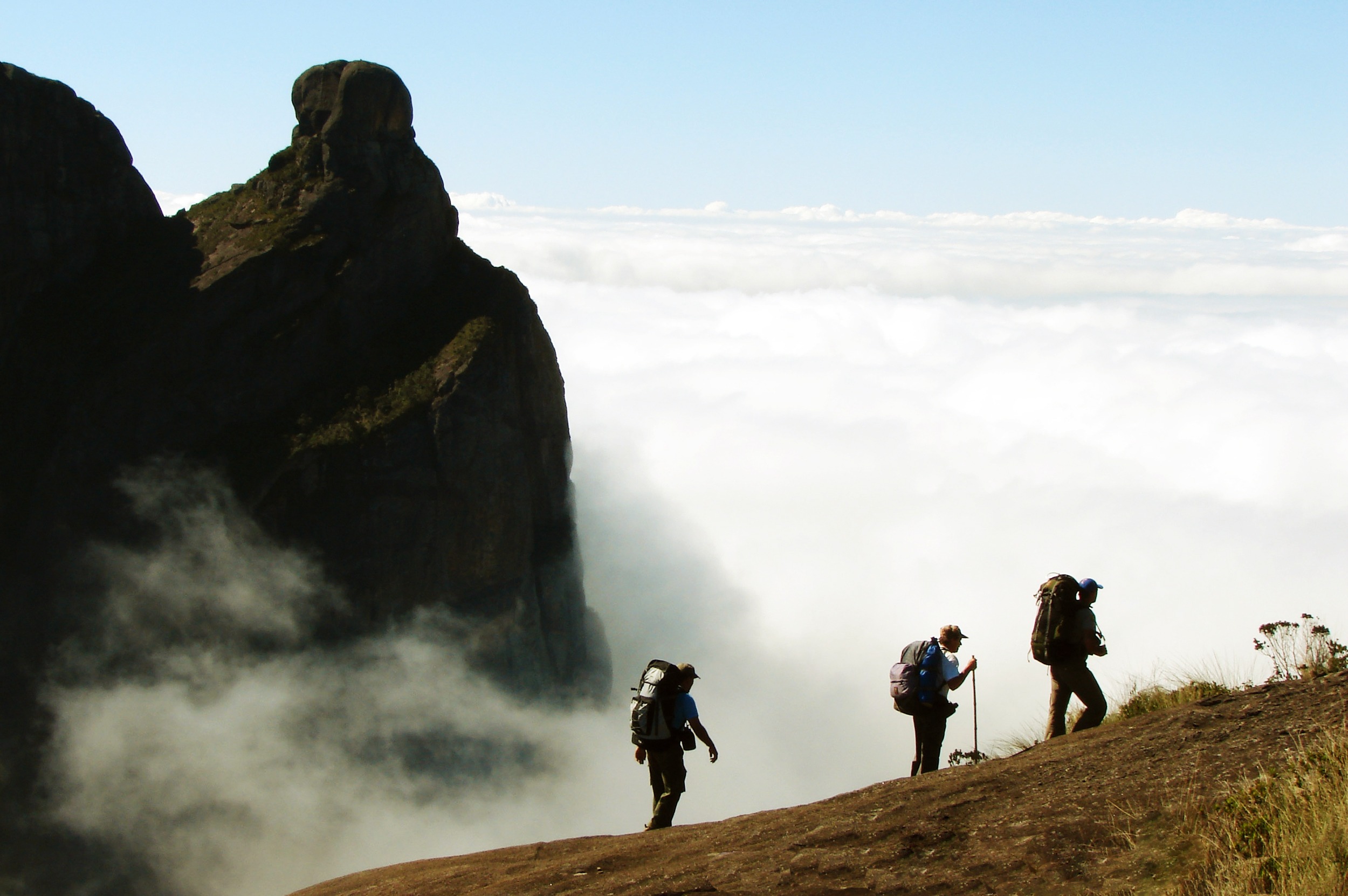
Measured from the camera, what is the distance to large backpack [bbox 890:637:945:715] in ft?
41.0

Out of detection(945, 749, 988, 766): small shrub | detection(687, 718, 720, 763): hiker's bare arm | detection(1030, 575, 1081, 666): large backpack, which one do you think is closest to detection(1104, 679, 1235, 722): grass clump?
detection(1030, 575, 1081, 666): large backpack

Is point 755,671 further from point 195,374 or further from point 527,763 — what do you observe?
point 195,374

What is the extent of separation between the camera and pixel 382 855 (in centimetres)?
4825

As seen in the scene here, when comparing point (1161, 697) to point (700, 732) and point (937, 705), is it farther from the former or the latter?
point (700, 732)

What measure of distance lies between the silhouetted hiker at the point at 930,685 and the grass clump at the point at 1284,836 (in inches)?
170

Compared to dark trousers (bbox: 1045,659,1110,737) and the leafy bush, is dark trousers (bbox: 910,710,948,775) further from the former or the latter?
the leafy bush

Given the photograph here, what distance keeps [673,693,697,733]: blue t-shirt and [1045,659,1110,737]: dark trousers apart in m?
3.99

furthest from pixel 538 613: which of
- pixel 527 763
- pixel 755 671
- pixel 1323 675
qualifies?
pixel 755 671

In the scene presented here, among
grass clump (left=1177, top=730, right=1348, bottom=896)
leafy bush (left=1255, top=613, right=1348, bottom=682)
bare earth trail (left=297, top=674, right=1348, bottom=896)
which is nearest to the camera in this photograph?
grass clump (left=1177, top=730, right=1348, bottom=896)

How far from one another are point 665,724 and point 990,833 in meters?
4.81

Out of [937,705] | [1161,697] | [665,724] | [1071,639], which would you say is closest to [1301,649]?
[1161,697]

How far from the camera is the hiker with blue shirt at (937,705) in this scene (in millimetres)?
12516

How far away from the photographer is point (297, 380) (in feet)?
162

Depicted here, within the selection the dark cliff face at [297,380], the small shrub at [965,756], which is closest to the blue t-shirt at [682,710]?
the small shrub at [965,756]
